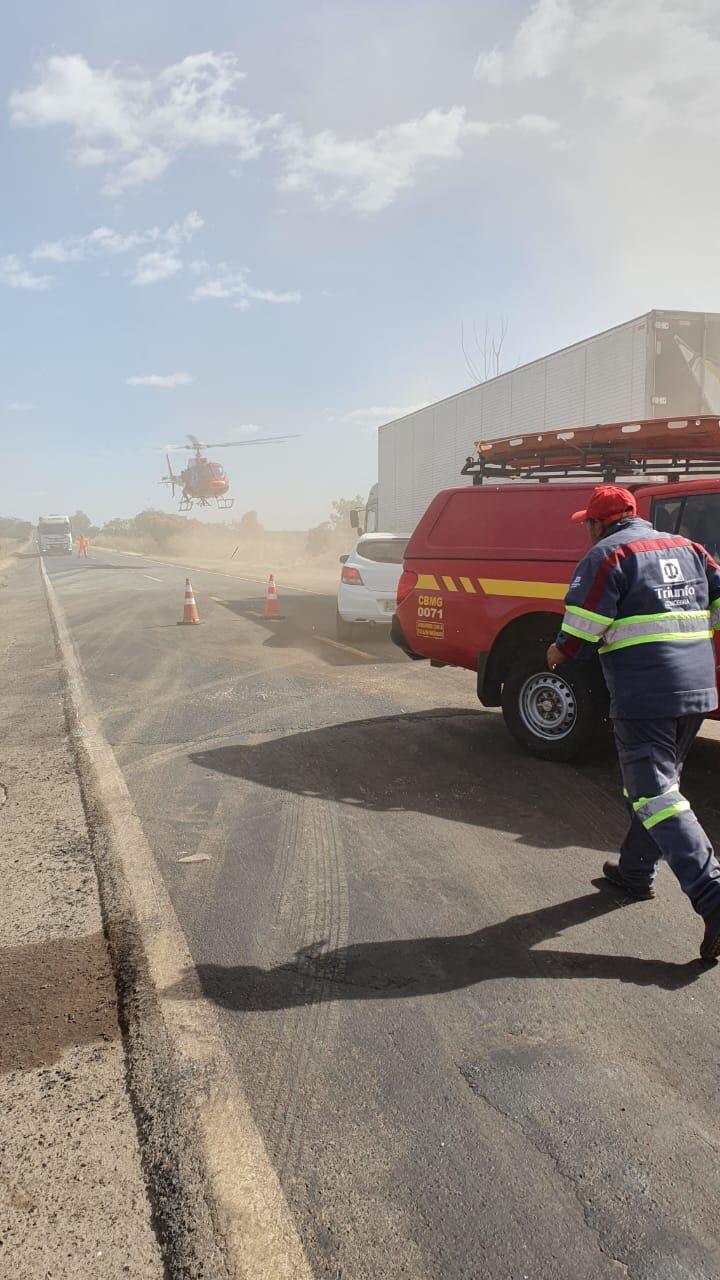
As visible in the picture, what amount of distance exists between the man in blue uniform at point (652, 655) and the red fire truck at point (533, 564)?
2.14 m

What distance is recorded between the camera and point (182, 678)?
9.41 m

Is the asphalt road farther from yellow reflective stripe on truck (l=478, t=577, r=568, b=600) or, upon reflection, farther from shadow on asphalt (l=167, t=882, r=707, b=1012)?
yellow reflective stripe on truck (l=478, t=577, r=568, b=600)

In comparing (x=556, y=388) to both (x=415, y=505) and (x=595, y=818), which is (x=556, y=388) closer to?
(x=415, y=505)

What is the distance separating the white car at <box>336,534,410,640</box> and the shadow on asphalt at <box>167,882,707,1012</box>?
27.5ft

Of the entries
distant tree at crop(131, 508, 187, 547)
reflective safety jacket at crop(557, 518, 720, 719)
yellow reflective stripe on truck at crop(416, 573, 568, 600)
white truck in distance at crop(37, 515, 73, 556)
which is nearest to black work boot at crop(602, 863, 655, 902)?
reflective safety jacket at crop(557, 518, 720, 719)

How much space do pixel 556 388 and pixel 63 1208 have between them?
40.5 ft

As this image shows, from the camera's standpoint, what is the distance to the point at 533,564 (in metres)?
6.16

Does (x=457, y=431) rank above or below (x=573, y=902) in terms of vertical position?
above

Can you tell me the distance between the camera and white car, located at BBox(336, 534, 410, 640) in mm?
11711

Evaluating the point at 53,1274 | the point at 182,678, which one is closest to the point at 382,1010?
the point at 53,1274

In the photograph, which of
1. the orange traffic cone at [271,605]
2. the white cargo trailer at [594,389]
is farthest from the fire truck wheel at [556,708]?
the orange traffic cone at [271,605]

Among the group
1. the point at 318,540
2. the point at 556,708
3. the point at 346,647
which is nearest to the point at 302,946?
the point at 556,708

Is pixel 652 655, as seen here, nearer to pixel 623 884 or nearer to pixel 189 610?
pixel 623 884

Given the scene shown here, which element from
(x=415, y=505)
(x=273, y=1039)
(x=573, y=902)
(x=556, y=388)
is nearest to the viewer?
(x=273, y=1039)
